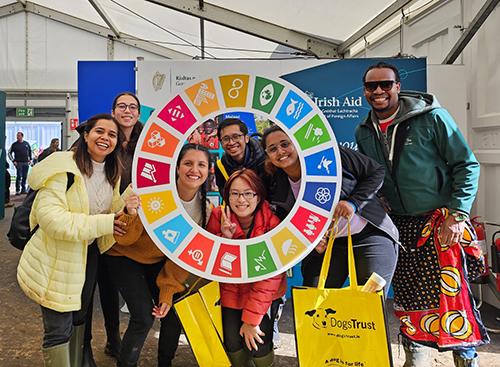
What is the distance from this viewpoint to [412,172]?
1.83 meters

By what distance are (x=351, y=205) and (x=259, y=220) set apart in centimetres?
35

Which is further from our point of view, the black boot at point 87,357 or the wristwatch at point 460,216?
the black boot at point 87,357

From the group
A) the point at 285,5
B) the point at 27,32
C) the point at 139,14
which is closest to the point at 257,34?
the point at 285,5

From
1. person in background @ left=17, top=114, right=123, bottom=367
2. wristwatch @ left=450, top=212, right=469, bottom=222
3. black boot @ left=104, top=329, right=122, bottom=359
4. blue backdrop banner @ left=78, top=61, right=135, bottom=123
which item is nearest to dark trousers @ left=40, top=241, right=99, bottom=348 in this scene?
person in background @ left=17, top=114, right=123, bottom=367

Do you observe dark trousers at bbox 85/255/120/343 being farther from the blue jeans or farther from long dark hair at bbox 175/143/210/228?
the blue jeans

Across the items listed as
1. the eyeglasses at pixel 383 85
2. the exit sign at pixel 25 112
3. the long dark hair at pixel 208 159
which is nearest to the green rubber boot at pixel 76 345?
the long dark hair at pixel 208 159

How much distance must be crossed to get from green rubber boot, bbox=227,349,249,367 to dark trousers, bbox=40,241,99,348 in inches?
26.2

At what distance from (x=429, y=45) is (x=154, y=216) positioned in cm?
314

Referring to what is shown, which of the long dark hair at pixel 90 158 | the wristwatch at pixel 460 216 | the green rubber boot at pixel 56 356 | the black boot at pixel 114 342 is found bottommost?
the black boot at pixel 114 342

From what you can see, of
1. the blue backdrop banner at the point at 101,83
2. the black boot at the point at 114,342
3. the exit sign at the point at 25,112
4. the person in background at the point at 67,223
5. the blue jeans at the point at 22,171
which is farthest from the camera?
the exit sign at the point at 25,112

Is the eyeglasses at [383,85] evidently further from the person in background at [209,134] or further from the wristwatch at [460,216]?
the person in background at [209,134]

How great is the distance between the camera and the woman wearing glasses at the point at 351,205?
1.64 meters

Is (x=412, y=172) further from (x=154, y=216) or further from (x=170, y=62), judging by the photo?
(x=170, y=62)

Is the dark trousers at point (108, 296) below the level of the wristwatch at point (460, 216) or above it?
below
